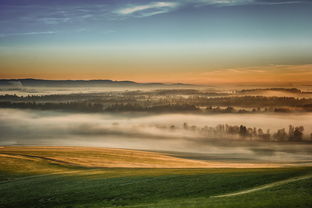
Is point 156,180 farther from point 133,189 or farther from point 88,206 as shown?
point 88,206

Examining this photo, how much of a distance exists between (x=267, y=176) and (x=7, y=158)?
73483mm

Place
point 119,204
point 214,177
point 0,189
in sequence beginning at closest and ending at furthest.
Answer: point 119,204 < point 214,177 < point 0,189

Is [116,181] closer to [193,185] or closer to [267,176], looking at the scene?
[193,185]

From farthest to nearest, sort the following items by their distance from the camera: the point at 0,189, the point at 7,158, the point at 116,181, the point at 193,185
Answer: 1. the point at 7,158
2. the point at 0,189
3. the point at 116,181
4. the point at 193,185

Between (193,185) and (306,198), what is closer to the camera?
(306,198)

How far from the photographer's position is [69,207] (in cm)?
3272

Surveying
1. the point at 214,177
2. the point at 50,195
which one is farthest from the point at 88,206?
the point at 214,177

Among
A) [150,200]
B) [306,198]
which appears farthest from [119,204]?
[306,198]

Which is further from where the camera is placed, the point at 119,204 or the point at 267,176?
the point at 267,176

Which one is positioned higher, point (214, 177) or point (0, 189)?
point (214, 177)

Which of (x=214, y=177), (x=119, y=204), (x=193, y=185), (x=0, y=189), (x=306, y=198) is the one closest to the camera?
(x=306, y=198)

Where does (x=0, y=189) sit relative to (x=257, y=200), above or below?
below

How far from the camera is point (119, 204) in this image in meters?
31.3

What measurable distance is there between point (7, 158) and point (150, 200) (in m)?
67.8
